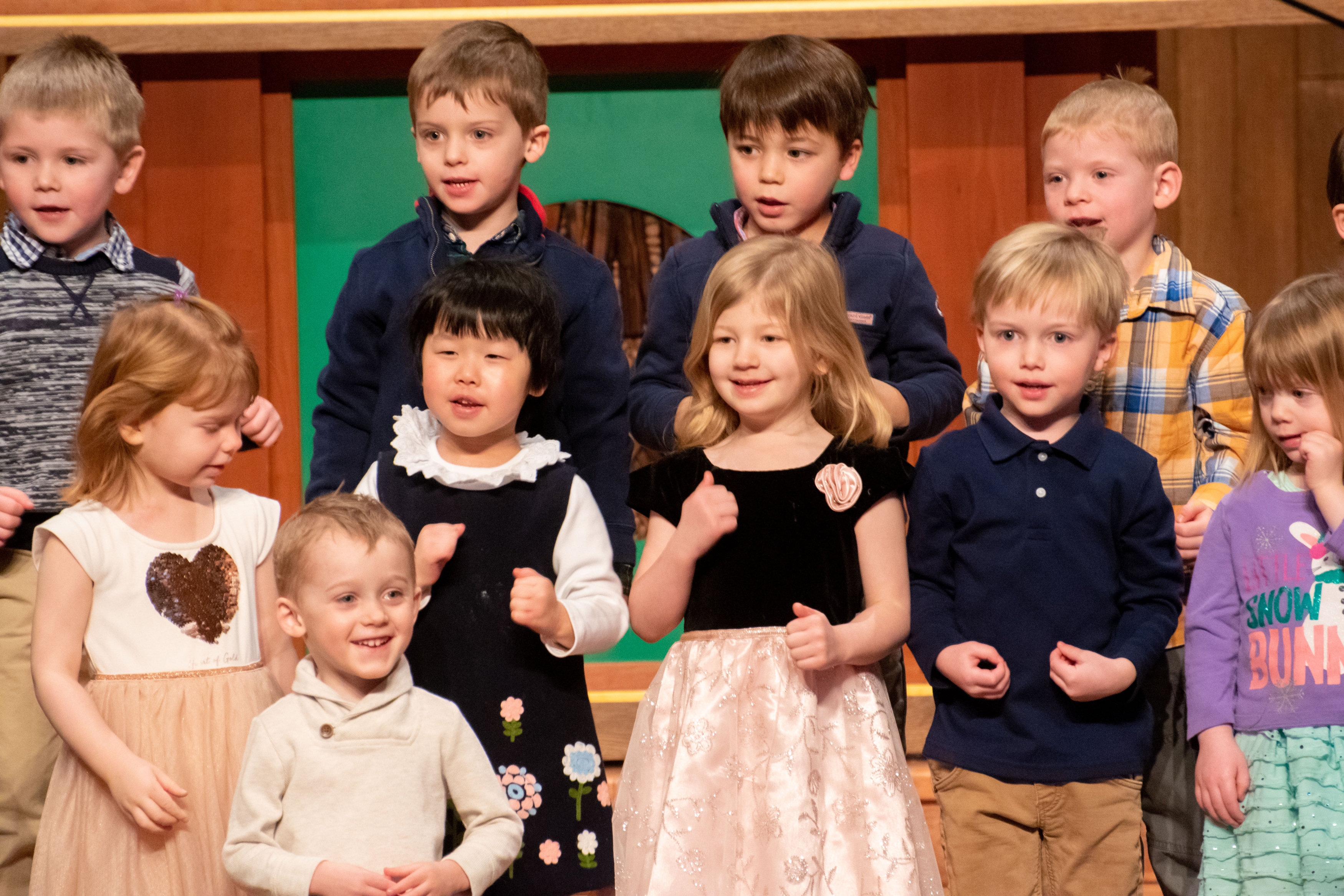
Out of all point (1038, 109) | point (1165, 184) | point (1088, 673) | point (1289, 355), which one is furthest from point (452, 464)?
point (1038, 109)

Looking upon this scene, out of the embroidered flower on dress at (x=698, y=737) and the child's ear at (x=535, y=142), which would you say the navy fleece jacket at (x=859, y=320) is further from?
the embroidered flower on dress at (x=698, y=737)

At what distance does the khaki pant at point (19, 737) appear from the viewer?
2.79 m

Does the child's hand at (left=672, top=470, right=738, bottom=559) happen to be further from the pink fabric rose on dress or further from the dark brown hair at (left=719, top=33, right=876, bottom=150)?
the dark brown hair at (left=719, top=33, right=876, bottom=150)

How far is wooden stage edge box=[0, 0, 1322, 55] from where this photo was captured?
167 inches

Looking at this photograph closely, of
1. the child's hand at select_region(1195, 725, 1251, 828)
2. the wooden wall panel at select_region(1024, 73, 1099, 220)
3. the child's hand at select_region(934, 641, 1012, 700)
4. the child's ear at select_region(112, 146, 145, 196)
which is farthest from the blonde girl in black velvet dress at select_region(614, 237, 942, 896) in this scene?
the wooden wall panel at select_region(1024, 73, 1099, 220)

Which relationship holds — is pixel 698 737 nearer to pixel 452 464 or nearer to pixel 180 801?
pixel 452 464

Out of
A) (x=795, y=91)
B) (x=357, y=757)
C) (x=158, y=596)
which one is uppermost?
(x=795, y=91)

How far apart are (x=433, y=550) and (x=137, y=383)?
1.95 feet

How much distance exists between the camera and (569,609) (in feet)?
7.98

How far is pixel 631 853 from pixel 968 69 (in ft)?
9.54

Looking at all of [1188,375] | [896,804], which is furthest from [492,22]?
[896,804]

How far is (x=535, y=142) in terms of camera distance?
299cm

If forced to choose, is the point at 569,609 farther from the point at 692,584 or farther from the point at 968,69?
the point at 968,69

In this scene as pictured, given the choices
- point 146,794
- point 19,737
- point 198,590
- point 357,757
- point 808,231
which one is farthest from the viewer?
point 808,231
